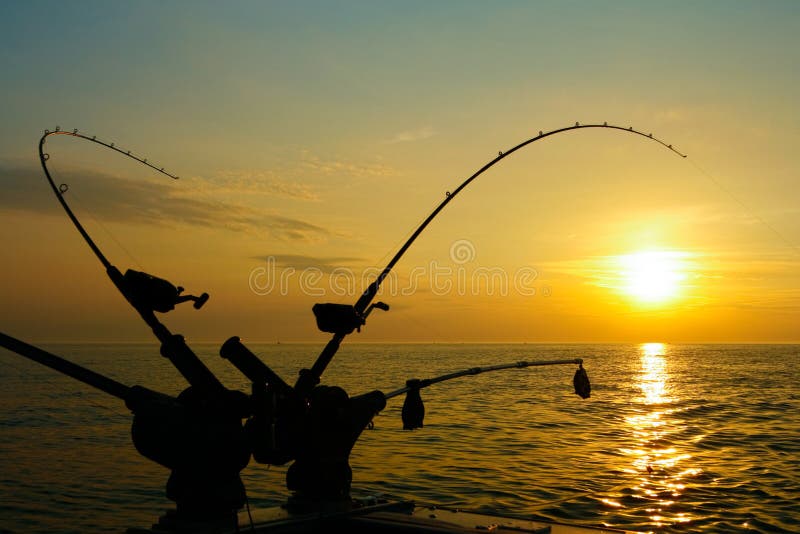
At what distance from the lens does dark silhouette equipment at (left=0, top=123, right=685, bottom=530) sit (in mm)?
7977

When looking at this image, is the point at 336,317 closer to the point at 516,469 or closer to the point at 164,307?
the point at 164,307

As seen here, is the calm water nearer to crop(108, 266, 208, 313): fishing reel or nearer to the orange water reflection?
the orange water reflection

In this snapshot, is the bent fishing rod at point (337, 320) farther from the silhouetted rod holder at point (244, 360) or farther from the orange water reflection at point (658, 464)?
the orange water reflection at point (658, 464)

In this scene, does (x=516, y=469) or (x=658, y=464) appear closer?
(x=516, y=469)

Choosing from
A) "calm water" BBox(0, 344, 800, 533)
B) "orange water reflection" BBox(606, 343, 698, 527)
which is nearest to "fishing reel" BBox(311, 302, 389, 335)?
"calm water" BBox(0, 344, 800, 533)

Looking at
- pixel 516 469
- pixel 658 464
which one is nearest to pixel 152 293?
pixel 516 469

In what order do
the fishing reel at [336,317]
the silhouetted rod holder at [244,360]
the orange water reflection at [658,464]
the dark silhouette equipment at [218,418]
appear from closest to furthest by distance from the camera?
the dark silhouette equipment at [218,418]
the silhouetted rod holder at [244,360]
the fishing reel at [336,317]
the orange water reflection at [658,464]

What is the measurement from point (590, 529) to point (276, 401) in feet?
13.5

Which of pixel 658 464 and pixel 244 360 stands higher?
pixel 244 360

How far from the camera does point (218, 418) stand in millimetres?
8203

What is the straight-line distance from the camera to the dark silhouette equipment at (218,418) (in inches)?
314

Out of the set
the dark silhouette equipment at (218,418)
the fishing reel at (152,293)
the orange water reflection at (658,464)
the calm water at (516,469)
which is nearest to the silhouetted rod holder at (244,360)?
the dark silhouette equipment at (218,418)

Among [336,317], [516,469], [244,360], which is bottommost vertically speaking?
[516,469]

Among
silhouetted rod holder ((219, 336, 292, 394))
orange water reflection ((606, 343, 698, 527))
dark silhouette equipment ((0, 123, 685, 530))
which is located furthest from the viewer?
orange water reflection ((606, 343, 698, 527))
